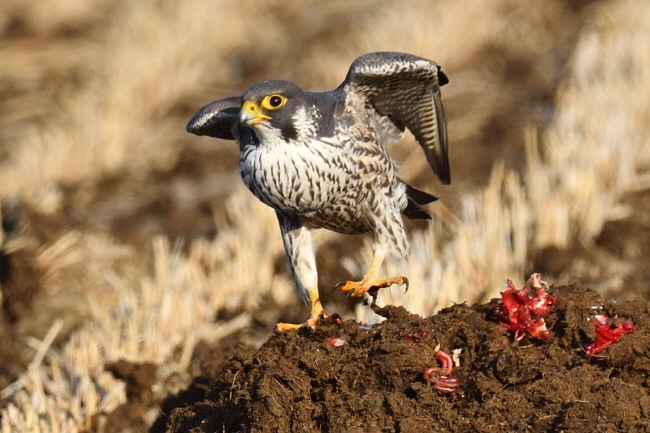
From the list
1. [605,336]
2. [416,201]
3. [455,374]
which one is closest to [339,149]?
[416,201]

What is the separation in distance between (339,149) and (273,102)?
44 cm

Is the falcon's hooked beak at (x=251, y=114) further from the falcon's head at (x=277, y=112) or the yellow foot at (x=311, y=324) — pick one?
the yellow foot at (x=311, y=324)

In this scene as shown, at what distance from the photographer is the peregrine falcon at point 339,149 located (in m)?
4.80

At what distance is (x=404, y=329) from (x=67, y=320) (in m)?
3.57

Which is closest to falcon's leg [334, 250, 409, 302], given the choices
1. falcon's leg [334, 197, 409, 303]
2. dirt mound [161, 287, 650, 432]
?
falcon's leg [334, 197, 409, 303]

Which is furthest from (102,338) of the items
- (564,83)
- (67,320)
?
(564,83)

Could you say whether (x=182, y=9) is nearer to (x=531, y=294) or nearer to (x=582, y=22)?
(x=582, y=22)

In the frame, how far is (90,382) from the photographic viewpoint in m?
5.69

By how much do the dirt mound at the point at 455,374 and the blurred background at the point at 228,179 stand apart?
1.39 m

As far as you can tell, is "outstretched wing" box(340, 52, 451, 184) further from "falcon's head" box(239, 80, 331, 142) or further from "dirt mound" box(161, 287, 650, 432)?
"dirt mound" box(161, 287, 650, 432)

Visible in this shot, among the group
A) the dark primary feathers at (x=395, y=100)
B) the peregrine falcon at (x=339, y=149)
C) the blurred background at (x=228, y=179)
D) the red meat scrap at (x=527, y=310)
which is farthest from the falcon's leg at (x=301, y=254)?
the red meat scrap at (x=527, y=310)

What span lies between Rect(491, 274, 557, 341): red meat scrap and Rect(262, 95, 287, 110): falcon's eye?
1319 millimetres

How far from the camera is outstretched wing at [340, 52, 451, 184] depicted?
532cm

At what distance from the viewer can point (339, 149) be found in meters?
5.00
